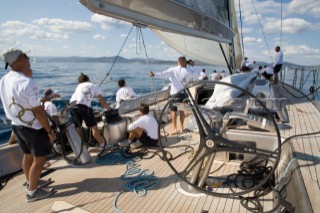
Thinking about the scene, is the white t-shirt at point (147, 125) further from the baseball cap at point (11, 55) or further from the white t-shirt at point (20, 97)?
the baseball cap at point (11, 55)

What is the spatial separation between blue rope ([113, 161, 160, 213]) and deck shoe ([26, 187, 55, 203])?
79 cm

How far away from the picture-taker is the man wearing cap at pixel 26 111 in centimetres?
246

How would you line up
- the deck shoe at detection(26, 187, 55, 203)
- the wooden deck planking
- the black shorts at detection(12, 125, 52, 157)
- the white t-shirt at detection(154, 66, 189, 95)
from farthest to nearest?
1. the white t-shirt at detection(154, 66, 189, 95)
2. the deck shoe at detection(26, 187, 55, 203)
3. the black shorts at detection(12, 125, 52, 157)
4. the wooden deck planking

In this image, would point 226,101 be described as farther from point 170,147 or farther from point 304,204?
point 304,204

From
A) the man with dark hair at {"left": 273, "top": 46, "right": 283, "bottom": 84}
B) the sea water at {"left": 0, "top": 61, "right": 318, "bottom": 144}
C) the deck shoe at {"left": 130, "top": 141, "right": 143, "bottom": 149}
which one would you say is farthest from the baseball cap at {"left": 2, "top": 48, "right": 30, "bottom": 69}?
the man with dark hair at {"left": 273, "top": 46, "right": 283, "bottom": 84}

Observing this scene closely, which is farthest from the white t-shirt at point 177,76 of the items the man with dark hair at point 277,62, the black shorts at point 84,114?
the man with dark hair at point 277,62

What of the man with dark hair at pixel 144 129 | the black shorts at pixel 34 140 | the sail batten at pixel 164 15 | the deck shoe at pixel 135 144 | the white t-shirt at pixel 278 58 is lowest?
the deck shoe at pixel 135 144

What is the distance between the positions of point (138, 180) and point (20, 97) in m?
1.56

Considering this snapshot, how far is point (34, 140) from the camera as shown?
2602 mm

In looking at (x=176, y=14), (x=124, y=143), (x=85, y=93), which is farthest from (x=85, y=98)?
(x=176, y=14)

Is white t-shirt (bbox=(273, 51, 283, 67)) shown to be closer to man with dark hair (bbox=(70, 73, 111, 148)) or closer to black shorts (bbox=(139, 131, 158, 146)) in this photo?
black shorts (bbox=(139, 131, 158, 146))

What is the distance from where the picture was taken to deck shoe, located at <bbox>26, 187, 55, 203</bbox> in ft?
9.01

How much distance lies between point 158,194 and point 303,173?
143 centimetres

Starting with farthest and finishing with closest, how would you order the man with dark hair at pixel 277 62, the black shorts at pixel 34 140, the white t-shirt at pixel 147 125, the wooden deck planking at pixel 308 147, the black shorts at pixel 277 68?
1. the black shorts at pixel 277 68
2. the man with dark hair at pixel 277 62
3. the white t-shirt at pixel 147 125
4. the black shorts at pixel 34 140
5. the wooden deck planking at pixel 308 147
